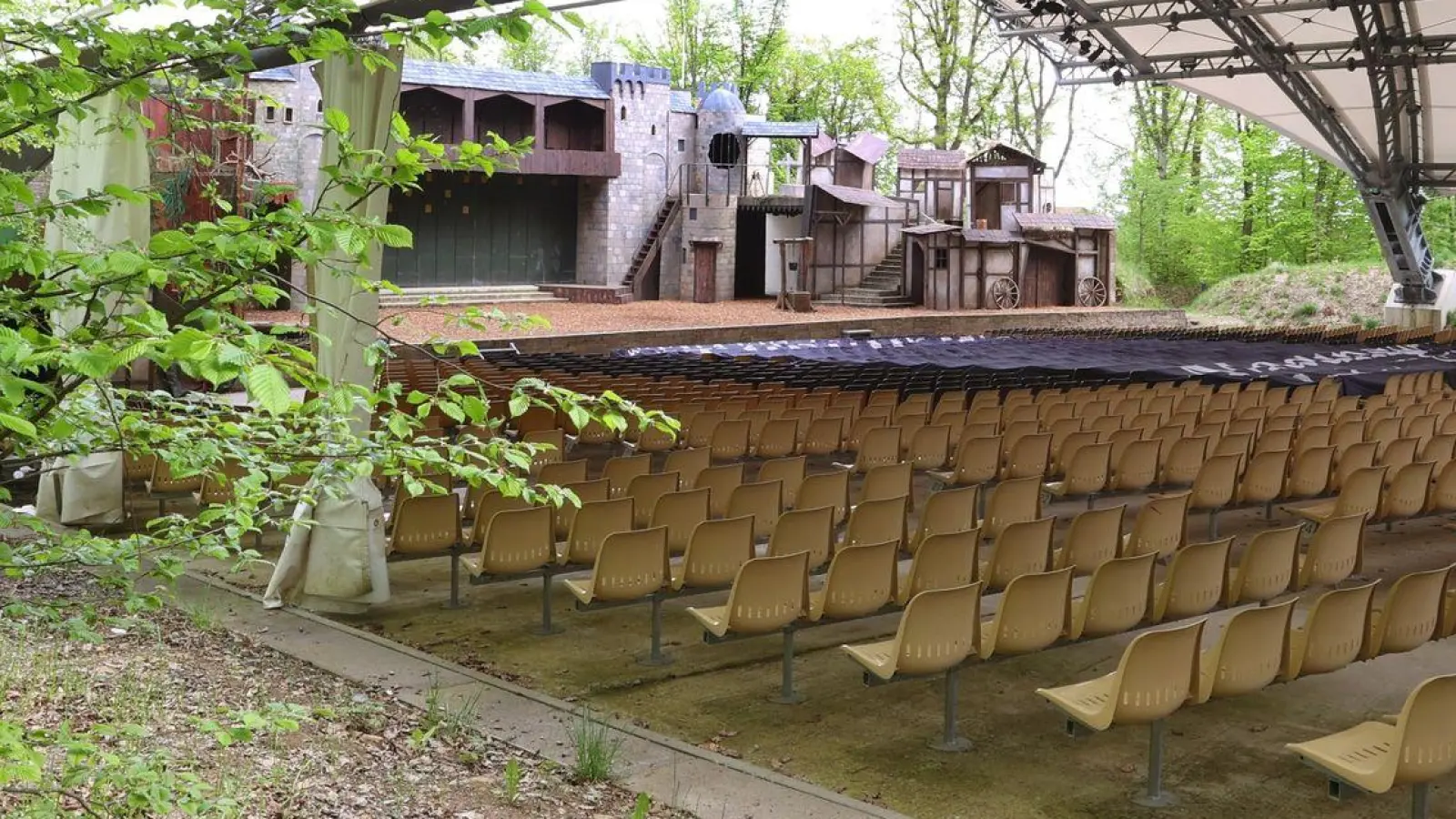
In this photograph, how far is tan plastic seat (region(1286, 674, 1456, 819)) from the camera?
146 inches

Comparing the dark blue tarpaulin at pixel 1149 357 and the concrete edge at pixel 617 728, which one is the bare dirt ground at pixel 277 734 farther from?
the dark blue tarpaulin at pixel 1149 357

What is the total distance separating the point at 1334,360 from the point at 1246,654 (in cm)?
1514

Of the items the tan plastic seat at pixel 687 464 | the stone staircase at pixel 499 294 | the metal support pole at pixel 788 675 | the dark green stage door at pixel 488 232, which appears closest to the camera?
the metal support pole at pixel 788 675

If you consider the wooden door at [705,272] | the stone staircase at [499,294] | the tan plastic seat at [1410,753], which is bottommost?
the tan plastic seat at [1410,753]

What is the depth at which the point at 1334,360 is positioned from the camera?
18.1 meters

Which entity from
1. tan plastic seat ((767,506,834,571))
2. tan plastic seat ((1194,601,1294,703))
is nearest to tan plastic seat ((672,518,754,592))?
tan plastic seat ((767,506,834,571))

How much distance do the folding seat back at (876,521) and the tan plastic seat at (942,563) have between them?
1.88ft

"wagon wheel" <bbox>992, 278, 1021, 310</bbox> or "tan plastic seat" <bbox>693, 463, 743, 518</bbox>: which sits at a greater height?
"wagon wheel" <bbox>992, 278, 1021, 310</bbox>

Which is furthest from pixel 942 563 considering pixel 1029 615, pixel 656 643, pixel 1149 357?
pixel 1149 357

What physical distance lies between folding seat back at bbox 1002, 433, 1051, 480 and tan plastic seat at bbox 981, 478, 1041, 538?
1.42 m

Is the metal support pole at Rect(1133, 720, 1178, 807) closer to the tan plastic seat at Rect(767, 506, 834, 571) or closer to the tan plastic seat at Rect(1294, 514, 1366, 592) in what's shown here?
the tan plastic seat at Rect(767, 506, 834, 571)

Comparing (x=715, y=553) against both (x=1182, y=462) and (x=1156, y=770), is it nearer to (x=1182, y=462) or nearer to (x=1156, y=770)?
(x=1156, y=770)

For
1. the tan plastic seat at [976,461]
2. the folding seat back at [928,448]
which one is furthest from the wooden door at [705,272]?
the tan plastic seat at [976,461]

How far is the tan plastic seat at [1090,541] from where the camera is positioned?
20.0 feet
